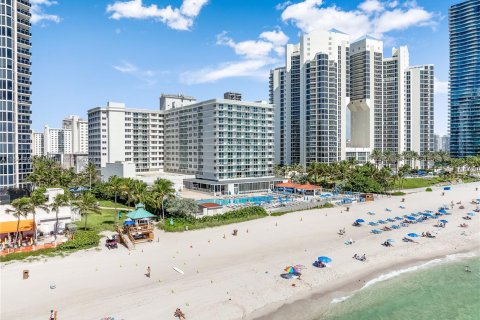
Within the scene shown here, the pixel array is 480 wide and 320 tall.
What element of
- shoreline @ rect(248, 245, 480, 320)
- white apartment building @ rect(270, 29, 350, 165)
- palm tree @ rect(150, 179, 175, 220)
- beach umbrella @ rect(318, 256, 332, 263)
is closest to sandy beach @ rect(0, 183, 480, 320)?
shoreline @ rect(248, 245, 480, 320)

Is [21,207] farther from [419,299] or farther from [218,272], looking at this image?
[419,299]

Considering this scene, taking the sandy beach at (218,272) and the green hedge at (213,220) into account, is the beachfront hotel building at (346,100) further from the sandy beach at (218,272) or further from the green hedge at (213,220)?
the sandy beach at (218,272)

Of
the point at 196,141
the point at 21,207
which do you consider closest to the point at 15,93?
the point at 21,207

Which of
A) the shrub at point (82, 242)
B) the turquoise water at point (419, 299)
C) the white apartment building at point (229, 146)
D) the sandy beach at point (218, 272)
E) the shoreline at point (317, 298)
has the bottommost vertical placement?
the turquoise water at point (419, 299)

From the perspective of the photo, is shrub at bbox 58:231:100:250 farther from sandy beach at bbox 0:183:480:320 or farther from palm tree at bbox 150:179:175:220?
palm tree at bbox 150:179:175:220

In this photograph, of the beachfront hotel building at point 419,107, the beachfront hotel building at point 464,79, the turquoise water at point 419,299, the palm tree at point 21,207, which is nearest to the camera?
the turquoise water at point 419,299

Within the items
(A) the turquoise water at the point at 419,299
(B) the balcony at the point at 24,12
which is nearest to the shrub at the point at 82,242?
(A) the turquoise water at the point at 419,299
